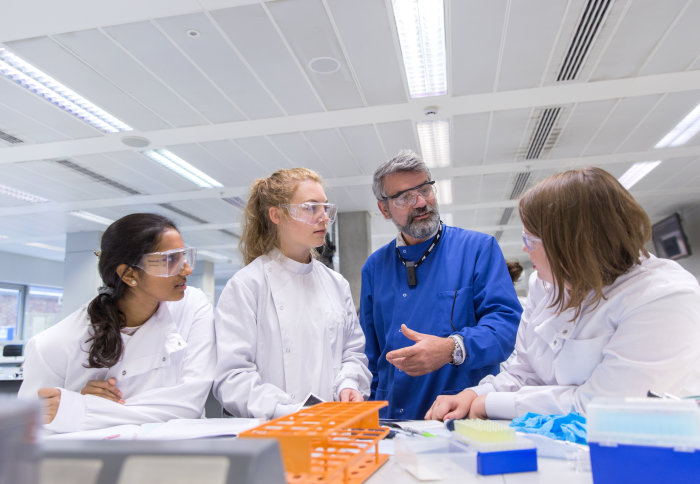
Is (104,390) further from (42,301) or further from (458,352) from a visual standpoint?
(42,301)

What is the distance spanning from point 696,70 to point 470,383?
202 inches

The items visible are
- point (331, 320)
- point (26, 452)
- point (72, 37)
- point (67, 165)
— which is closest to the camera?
point (26, 452)

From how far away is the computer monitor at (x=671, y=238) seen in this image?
37.8ft

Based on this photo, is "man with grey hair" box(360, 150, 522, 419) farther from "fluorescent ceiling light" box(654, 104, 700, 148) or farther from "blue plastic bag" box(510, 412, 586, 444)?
"fluorescent ceiling light" box(654, 104, 700, 148)

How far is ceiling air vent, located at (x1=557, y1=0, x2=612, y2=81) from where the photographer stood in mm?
3943

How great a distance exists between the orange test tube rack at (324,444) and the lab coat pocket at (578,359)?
2.08 feet

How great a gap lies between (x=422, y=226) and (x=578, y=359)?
97cm

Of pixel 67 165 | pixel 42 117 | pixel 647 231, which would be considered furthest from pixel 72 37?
pixel 647 231

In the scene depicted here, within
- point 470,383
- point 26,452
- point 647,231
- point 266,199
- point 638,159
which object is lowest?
point 470,383

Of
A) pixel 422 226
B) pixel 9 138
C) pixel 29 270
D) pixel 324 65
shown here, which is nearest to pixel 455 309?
pixel 422 226

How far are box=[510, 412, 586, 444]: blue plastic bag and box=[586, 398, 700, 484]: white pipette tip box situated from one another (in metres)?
0.35

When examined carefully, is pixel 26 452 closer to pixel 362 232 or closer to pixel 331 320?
pixel 331 320

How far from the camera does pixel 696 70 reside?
16.7ft

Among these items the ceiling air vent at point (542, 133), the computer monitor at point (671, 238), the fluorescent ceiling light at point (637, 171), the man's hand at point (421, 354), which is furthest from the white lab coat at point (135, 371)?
the computer monitor at point (671, 238)
